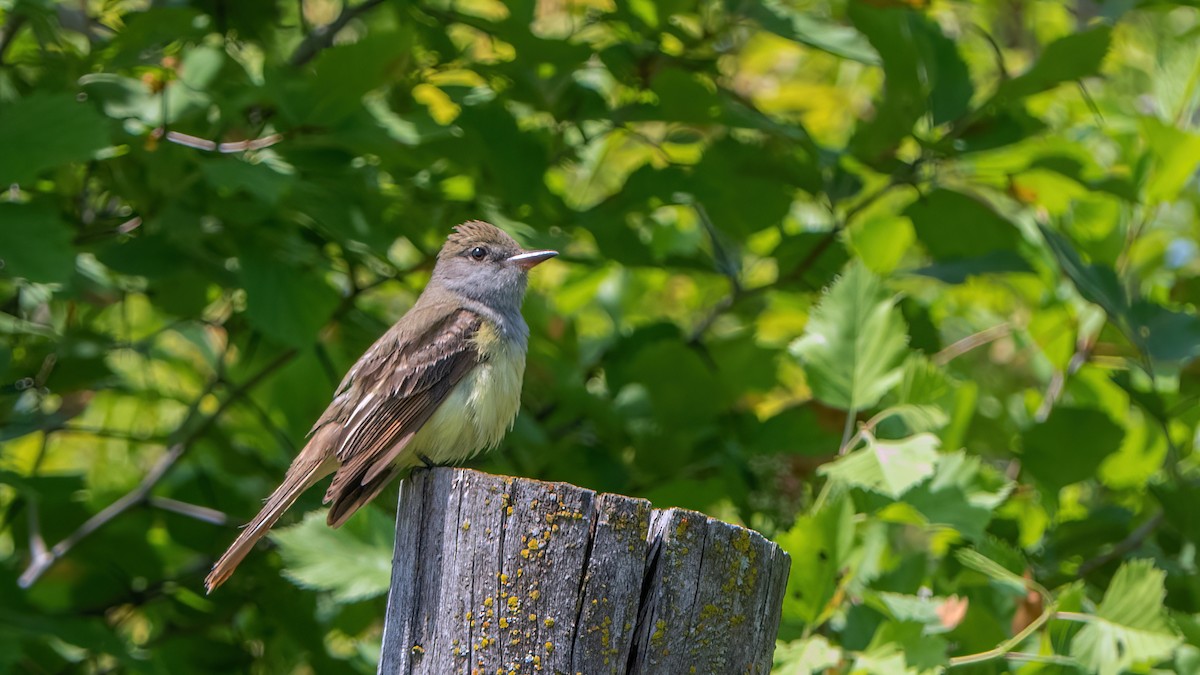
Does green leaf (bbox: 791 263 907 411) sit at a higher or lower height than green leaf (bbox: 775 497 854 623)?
higher

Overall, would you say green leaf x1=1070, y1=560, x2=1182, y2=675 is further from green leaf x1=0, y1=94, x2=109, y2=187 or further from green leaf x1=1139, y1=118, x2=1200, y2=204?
green leaf x1=0, y1=94, x2=109, y2=187

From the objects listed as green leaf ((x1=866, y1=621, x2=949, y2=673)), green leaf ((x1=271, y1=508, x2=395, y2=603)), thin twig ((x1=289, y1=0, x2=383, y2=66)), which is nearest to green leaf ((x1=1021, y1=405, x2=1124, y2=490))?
green leaf ((x1=866, y1=621, x2=949, y2=673))

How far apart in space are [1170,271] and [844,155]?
1.83 meters

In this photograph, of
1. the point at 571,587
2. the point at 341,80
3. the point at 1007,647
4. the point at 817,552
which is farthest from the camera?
the point at 341,80

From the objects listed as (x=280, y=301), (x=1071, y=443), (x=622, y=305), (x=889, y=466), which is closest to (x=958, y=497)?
(x=889, y=466)

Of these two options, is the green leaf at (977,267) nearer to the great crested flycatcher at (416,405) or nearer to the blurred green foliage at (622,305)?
the blurred green foliage at (622,305)

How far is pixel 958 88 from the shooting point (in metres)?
5.03

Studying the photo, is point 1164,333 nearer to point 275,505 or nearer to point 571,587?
point 571,587

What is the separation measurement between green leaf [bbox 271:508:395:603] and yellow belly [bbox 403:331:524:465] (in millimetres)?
296

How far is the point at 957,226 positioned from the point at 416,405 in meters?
2.41

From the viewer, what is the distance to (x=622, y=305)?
6.63m

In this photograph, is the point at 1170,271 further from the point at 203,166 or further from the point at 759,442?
the point at 203,166

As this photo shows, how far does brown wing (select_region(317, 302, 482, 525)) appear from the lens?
422 cm

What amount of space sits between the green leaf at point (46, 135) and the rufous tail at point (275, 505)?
1177 millimetres
